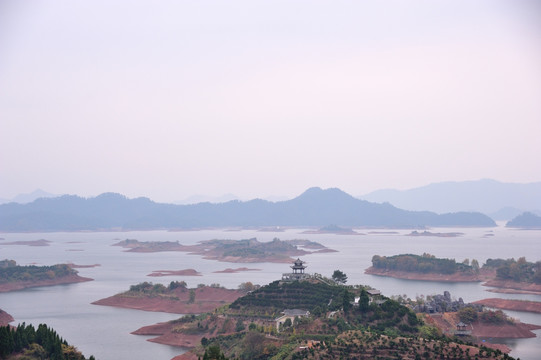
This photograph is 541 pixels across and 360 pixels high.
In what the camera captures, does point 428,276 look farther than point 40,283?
Yes

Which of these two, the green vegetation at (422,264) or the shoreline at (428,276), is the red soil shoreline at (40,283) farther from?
the green vegetation at (422,264)

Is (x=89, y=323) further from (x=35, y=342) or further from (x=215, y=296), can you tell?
(x=35, y=342)

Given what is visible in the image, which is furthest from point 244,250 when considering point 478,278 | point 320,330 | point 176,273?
point 320,330

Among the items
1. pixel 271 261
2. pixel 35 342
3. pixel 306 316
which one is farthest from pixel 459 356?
pixel 271 261

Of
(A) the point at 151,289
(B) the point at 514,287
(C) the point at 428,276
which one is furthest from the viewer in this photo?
(C) the point at 428,276

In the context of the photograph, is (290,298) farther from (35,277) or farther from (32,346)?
(35,277)

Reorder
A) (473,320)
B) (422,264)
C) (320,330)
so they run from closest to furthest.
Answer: (320,330), (473,320), (422,264)
